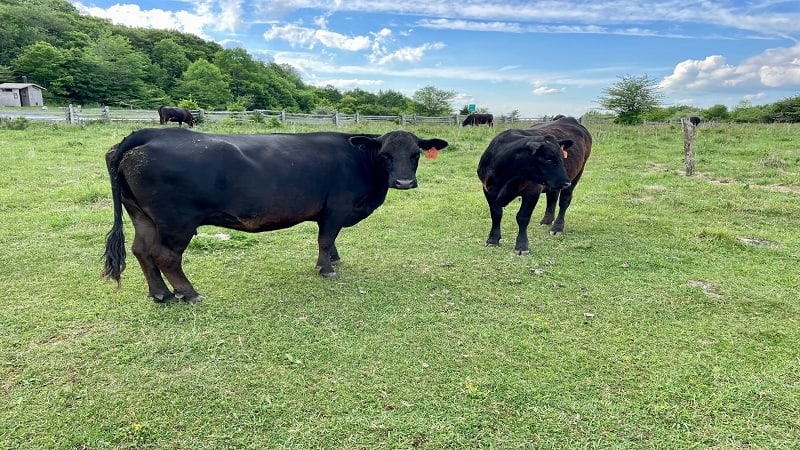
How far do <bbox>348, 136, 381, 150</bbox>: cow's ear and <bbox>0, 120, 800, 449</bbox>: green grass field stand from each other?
147 centimetres

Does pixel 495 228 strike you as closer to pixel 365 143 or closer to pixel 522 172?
pixel 522 172

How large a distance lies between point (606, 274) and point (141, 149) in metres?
5.16

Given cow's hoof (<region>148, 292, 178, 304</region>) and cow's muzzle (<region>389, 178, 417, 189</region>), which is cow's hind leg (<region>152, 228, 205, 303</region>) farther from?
cow's muzzle (<region>389, 178, 417, 189</region>)

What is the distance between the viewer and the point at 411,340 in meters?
3.86

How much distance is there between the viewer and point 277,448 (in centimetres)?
262

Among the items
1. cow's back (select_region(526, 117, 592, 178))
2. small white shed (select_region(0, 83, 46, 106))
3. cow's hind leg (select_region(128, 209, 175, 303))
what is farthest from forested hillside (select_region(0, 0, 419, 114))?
cow's hind leg (select_region(128, 209, 175, 303))

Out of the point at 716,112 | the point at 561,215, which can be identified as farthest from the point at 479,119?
the point at 716,112

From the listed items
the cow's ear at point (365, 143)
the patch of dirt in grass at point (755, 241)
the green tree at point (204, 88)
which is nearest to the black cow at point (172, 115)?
the cow's ear at point (365, 143)

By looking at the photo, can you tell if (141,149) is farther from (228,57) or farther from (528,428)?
(228,57)

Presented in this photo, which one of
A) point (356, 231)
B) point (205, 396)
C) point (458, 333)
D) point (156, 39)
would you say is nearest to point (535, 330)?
point (458, 333)

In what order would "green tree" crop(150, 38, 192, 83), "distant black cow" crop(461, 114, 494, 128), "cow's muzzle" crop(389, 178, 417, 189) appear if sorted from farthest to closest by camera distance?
"green tree" crop(150, 38, 192, 83), "distant black cow" crop(461, 114, 494, 128), "cow's muzzle" crop(389, 178, 417, 189)

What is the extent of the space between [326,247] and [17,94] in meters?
60.7

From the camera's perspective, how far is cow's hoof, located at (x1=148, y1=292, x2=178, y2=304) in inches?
174

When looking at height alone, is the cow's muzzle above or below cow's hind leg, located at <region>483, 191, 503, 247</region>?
above
